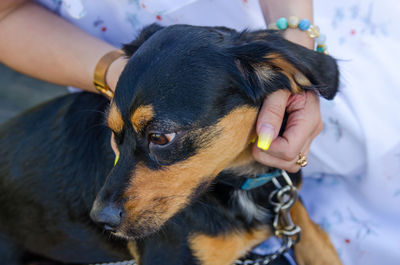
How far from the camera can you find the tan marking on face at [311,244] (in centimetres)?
267

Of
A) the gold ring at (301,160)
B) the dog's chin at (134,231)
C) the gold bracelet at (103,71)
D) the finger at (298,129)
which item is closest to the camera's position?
Answer: the dog's chin at (134,231)

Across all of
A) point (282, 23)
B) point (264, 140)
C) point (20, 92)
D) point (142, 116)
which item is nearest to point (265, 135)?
point (264, 140)

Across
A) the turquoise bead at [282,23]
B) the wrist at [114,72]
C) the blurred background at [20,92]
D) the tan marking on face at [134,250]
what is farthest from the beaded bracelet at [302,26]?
the blurred background at [20,92]

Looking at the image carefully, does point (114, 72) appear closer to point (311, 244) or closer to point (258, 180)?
point (258, 180)

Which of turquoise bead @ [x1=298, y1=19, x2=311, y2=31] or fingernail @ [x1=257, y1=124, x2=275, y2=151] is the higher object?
turquoise bead @ [x1=298, y1=19, x2=311, y2=31]

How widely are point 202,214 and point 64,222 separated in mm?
961

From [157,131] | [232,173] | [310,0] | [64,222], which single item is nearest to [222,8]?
[310,0]

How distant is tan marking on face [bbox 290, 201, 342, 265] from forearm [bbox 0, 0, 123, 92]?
1.74 m

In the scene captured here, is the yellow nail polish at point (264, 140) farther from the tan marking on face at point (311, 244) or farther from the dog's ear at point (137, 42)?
the tan marking on face at point (311, 244)

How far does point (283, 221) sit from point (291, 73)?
3.37 feet

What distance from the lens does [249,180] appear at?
235cm

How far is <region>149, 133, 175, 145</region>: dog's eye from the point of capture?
186 cm

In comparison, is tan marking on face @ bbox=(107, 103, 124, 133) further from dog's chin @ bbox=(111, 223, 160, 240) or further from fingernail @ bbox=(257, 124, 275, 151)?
fingernail @ bbox=(257, 124, 275, 151)

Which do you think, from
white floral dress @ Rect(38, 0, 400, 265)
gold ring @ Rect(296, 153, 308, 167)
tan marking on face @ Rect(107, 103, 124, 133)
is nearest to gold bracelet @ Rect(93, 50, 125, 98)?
white floral dress @ Rect(38, 0, 400, 265)
